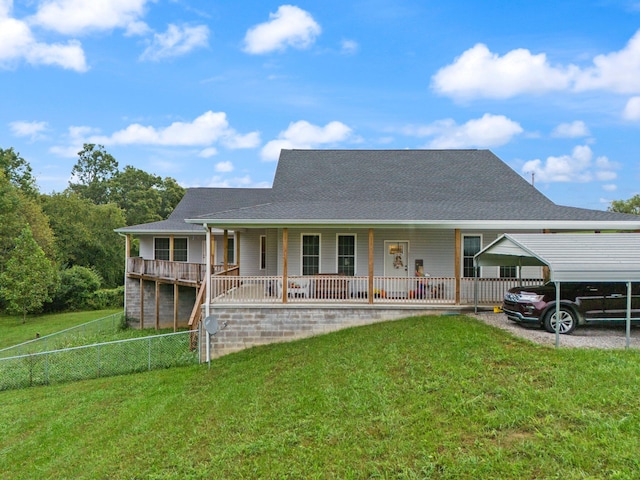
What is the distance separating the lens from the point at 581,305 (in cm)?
877

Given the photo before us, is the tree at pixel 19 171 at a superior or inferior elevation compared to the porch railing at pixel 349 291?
superior

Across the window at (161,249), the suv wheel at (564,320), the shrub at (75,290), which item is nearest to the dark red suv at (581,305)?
the suv wheel at (564,320)

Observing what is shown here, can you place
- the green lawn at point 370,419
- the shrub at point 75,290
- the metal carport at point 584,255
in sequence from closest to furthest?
the green lawn at point 370,419 → the metal carport at point 584,255 → the shrub at point 75,290

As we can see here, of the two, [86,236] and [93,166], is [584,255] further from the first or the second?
[93,166]

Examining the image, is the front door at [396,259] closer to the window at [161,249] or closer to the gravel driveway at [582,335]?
the gravel driveway at [582,335]

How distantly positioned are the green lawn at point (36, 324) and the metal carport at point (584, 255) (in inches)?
910

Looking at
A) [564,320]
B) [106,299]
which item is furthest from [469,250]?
[106,299]

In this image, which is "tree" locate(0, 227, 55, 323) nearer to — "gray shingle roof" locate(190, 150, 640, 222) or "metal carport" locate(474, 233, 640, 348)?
"gray shingle roof" locate(190, 150, 640, 222)

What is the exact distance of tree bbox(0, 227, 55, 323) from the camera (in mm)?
25062

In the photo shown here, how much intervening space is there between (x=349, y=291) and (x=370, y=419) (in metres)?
6.96

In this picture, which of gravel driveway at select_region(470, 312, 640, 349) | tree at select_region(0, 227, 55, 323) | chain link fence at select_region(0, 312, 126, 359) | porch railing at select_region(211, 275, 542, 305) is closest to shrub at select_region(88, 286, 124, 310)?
tree at select_region(0, 227, 55, 323)

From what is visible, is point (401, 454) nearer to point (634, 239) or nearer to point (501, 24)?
point (634, 239)

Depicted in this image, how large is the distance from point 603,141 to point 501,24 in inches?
455

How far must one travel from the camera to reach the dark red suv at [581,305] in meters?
8.73
